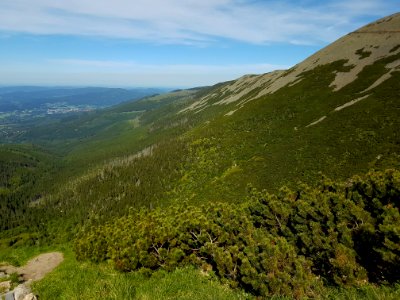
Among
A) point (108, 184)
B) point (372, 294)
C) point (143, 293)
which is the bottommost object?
point (108, 184)

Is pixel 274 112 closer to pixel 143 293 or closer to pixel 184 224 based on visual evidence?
pixel 184 224

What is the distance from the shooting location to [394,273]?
18328 millimetres

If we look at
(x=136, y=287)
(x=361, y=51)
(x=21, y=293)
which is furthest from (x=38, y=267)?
(x=361, y=51)

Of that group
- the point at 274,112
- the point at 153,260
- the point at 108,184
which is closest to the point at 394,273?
the point at 153,260

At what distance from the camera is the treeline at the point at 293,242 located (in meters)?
18.4

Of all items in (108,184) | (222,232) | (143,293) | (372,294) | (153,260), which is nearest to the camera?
(372,294)

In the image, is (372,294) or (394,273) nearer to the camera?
(372,294)

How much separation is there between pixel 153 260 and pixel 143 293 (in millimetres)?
10261

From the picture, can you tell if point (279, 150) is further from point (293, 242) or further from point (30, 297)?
point (30, 297)

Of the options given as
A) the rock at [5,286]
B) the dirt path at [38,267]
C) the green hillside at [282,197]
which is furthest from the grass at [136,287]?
the dirt path at [38,267]

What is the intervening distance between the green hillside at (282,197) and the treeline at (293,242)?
0.10 meters

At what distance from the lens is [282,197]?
34.3 m

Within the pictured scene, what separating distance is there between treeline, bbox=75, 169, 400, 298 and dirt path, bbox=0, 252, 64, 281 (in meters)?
23.5

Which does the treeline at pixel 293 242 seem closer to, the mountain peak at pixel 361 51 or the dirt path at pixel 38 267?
the dirt path at pixel 38 267
